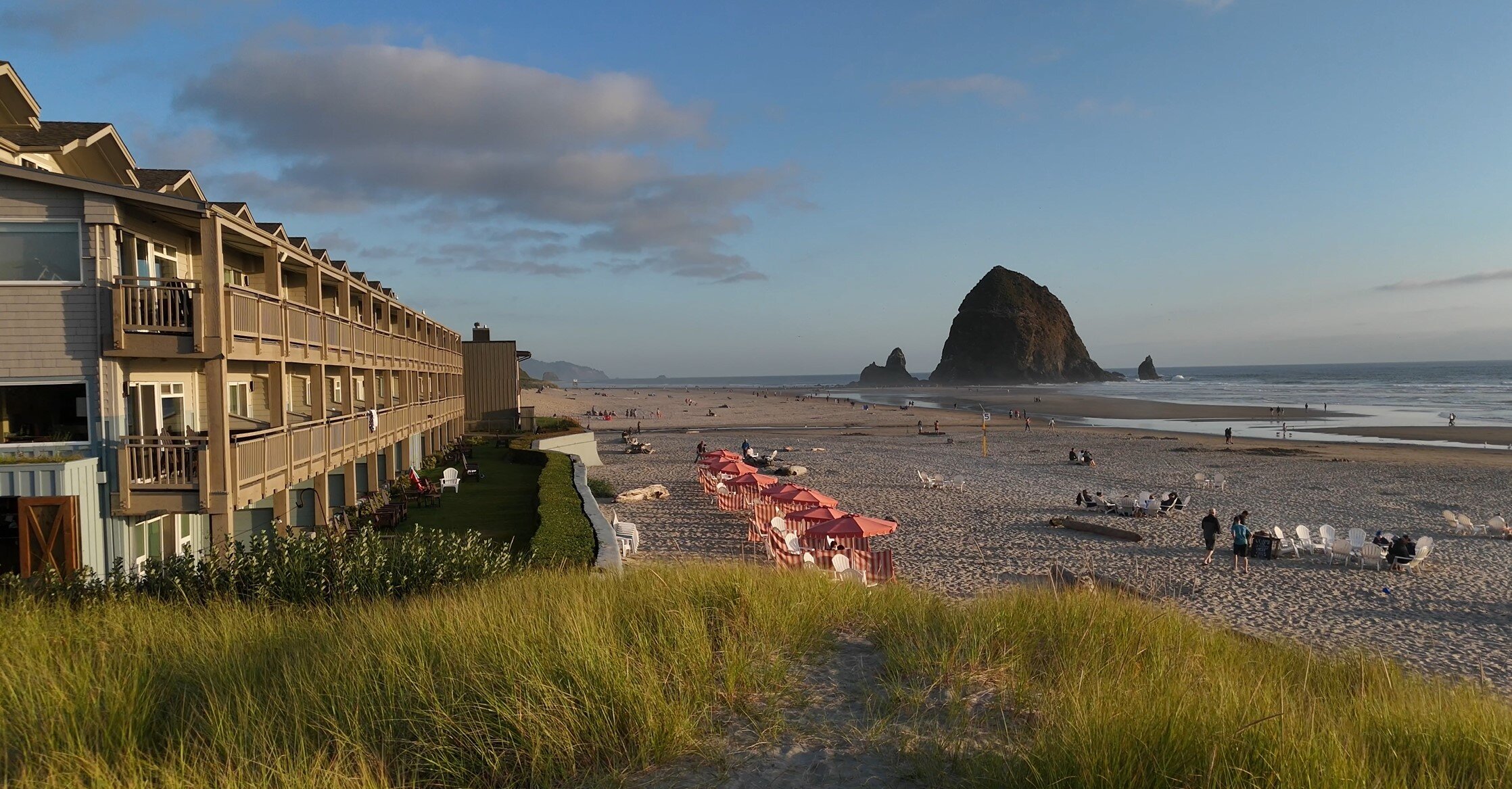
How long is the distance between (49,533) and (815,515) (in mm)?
11921

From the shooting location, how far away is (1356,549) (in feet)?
50.8

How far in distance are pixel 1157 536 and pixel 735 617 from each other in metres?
15.7

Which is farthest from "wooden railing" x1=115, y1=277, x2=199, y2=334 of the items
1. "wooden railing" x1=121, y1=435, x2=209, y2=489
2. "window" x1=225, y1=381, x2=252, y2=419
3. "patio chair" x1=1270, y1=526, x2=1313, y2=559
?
"patio chair" x1=1270, y1=526, x2=1313, y2=559

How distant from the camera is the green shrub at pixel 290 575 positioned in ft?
24.8

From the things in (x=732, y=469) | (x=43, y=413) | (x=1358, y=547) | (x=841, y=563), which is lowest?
(x=1358, y=547)

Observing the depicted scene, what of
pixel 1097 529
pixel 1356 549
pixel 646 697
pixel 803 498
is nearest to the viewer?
pixel 646 697

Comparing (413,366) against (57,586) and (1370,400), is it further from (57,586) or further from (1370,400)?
(1370,400)

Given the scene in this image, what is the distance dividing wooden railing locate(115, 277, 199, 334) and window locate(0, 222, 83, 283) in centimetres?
62

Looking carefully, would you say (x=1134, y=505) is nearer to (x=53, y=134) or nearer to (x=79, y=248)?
(x=79, y=248)

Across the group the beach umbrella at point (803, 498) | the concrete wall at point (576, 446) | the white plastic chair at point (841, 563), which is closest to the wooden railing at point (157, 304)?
the white plastic chair at point (841, 563)

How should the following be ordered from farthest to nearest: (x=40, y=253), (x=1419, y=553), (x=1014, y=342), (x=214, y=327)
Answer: (x=1014, y=342) < (x=1419, y=553) < (x=214, y=327) < (x=40, y=253)

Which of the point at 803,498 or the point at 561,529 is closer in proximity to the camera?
the point at 561,529

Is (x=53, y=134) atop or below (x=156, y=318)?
atop

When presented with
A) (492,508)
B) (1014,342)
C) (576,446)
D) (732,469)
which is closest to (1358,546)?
(732,469)
